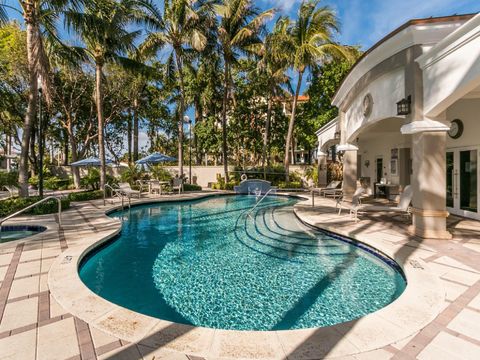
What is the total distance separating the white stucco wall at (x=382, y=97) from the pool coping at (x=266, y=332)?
218 inches

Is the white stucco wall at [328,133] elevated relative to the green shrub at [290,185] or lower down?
elevated

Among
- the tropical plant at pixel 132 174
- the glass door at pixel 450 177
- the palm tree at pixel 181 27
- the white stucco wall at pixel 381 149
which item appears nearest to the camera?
the glass door at pixel 450 177

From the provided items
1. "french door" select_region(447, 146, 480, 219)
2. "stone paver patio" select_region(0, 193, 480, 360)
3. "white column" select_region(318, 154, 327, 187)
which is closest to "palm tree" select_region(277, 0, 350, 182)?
"white column" select_region(318, 154, 327, 187)

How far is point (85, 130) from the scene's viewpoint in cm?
2797

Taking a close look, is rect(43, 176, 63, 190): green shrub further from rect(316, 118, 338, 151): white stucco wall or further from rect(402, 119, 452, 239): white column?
rect(402, 119, 452, 239): white column

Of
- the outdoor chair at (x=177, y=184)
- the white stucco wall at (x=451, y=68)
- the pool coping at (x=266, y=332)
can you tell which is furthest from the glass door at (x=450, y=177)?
the outdoor chair at (x=177, y=184)

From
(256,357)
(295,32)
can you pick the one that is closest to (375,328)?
(256,357)

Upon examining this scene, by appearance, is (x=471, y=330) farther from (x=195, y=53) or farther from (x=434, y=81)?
(x=195, y=53)

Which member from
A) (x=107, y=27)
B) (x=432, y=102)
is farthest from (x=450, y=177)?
(x=107, y=27)

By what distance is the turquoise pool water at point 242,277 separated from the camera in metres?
3.80

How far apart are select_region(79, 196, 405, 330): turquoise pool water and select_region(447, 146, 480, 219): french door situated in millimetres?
4631

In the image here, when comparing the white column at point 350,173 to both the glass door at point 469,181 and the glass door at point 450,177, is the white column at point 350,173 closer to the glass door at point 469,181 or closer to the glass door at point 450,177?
the glass door at point 450,177

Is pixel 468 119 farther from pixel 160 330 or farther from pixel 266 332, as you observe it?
pixel 160 330

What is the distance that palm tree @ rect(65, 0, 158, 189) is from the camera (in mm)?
10776
